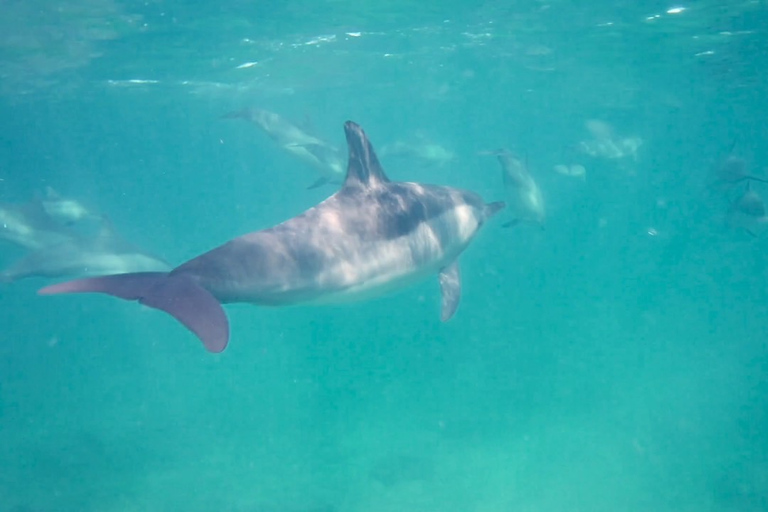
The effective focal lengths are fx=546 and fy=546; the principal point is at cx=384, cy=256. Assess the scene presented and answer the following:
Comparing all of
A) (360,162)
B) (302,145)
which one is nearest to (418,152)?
(302,145)

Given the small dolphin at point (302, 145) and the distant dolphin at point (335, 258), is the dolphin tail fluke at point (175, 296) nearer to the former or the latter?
the distant dolphin at point (335, 258)

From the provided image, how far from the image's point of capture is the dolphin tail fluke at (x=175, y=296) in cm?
310

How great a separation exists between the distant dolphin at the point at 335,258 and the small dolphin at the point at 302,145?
9.06m

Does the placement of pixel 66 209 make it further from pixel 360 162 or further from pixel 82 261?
pixel 360 162

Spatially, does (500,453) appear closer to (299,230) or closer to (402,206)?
(402,206)

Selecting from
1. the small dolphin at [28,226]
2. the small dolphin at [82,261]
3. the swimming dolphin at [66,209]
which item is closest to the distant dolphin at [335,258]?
the small dolphin at [82,261]

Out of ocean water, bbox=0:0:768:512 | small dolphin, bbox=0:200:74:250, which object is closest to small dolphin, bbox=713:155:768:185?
ocean water, bbox=0:0:768:512

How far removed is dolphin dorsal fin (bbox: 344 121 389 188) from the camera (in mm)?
5859

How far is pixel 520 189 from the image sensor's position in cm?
1219

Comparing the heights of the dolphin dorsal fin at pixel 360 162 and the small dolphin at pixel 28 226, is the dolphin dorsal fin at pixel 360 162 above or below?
above

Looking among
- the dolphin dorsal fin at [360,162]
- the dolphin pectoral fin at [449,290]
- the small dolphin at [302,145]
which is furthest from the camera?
the small dolphin at [302,145]

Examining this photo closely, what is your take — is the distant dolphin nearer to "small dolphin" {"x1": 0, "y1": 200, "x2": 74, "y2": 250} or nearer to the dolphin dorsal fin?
the dolphin dorsal fin

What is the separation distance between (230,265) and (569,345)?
21.7m

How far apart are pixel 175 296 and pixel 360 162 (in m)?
3.01
